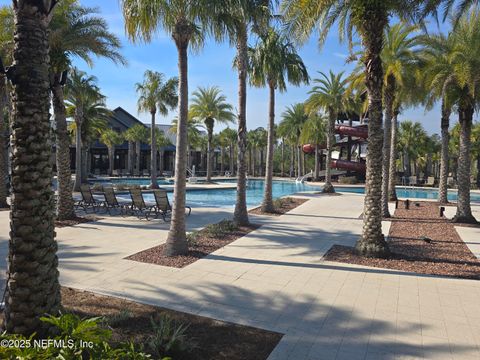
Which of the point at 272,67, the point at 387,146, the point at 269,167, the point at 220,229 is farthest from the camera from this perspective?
the point at 387,146

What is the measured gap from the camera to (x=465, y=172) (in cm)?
1445

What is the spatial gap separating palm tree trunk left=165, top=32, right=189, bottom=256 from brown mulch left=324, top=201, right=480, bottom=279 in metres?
3.62

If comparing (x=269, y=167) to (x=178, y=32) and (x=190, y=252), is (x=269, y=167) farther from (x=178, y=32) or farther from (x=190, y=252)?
(x=178, y=32)

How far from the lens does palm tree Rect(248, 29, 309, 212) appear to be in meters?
14.2

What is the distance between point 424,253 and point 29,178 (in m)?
9.21

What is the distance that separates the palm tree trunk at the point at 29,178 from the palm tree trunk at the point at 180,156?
4.48m

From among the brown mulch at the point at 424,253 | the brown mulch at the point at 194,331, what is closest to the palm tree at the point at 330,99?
Result: the brown mulch at the point at 424,253

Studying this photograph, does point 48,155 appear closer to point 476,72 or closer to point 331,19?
→ point 331,19

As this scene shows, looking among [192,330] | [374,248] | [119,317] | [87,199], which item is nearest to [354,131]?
[87,199]

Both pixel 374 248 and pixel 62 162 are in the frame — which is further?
pixel 62 162

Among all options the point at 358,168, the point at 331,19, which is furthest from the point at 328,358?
the point at 358,168

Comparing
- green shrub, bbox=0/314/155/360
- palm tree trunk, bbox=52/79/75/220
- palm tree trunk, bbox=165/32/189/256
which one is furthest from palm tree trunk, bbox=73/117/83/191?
green shrub, bbox=0/314/155/360

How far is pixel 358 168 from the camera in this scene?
42.6m

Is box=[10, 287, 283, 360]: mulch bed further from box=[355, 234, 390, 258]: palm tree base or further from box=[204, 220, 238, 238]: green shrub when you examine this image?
box=[204, 220, 238, 238]: green shrub
